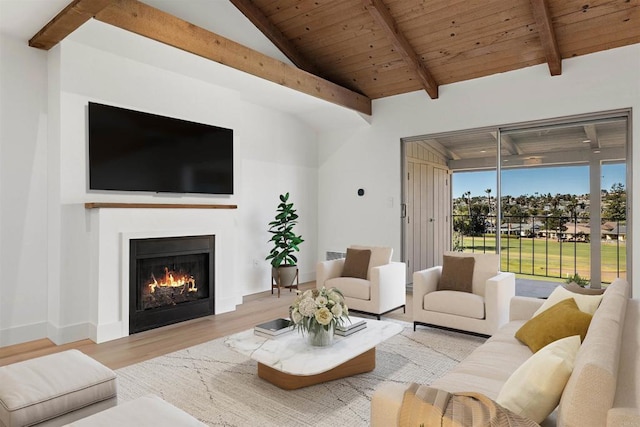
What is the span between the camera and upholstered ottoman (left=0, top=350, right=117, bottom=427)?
1.78 meters

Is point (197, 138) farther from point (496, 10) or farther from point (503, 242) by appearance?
point (503, 242)

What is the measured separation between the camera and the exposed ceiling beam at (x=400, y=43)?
176 inches

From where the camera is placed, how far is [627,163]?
14.9 ft

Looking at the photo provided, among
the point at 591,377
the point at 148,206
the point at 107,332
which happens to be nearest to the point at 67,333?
the point at 107,332

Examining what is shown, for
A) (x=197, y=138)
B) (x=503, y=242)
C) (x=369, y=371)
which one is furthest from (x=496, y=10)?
(x=369, y=371)

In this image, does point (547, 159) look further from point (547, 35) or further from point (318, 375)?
point (318, 375)

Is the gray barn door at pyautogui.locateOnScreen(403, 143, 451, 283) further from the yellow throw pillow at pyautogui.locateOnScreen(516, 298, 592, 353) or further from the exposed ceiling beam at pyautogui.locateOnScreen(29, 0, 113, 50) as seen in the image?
the exposed ceiling beam at pyautogui.locateOnScreen(29, 0, 113, 50)

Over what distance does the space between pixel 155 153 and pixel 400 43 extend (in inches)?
122

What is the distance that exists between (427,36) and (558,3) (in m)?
1.37

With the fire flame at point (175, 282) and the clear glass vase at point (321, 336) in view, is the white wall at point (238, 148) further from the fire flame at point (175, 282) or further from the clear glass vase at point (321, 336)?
the clear glass vase at point (321, 336)

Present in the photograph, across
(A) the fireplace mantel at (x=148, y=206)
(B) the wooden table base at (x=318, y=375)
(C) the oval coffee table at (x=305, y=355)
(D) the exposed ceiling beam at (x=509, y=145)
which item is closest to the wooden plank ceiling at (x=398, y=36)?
(D) the exposed ceiling beam at (x=509, y=145)

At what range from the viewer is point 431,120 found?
578 cm

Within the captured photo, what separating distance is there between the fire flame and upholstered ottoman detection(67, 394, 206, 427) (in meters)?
2.66

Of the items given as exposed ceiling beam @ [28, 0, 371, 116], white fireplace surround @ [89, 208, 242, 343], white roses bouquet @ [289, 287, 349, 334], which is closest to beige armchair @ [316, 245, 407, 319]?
white roses bouquet @ [289, 287, 349, 334]
